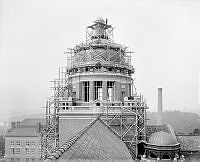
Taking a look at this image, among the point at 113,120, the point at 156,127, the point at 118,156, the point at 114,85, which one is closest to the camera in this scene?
the point at 118,156

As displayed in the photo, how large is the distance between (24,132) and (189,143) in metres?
46.4

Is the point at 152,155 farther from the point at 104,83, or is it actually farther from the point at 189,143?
the point at 189,143

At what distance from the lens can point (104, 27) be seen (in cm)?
3084

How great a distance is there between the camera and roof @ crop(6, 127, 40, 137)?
208 ft

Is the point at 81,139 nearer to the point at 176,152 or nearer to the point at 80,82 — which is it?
the point at 176,152

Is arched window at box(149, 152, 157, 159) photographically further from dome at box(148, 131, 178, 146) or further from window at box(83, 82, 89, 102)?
window at box(83, 82, 89, 102)

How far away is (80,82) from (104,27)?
826 centimetres

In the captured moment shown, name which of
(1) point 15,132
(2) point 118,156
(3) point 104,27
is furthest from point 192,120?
(2) point 118,156

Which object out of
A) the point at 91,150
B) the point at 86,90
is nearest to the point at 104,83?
the point at 86,90

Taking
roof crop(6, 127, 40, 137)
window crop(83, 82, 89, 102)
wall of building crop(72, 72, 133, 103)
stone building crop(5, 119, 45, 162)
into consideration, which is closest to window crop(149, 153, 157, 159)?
wall of building crop(72, 72, 133, 103)

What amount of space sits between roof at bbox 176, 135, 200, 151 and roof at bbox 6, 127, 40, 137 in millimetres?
41497

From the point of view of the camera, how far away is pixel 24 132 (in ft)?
211

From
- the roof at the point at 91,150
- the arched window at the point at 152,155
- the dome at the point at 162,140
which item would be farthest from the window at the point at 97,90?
the arched window at the point at 152,155

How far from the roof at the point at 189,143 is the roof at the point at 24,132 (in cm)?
4150
